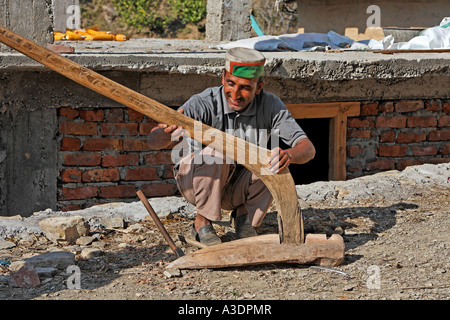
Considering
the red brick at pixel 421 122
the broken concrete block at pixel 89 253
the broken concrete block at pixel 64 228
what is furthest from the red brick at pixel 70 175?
the red brick at pixel 421 122

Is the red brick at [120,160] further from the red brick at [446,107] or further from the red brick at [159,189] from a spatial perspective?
the red brick at [446,107]

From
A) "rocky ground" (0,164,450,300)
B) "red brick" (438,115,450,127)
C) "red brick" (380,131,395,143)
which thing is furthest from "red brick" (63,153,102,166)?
"red brick" (438,115,450,127)

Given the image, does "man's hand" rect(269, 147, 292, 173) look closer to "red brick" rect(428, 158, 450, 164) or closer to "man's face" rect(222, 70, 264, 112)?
"man's face" rect(222, 70, 264, 112)

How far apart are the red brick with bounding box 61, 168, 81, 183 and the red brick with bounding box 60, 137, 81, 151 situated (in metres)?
0.17

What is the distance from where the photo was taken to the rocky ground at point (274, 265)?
9.70ft

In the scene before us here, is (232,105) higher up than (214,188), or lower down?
higher up

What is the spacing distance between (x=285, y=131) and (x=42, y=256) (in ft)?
5.00

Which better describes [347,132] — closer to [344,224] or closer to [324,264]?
[344,224]

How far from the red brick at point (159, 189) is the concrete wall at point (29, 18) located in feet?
4.57

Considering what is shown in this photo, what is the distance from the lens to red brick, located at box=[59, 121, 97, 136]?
185 inches

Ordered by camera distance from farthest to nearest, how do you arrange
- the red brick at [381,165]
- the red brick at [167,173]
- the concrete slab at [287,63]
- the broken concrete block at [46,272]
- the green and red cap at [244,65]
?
the red brick at [381,165]
the red brick at [167,173]
the concrete slab at [287,63]
the green and red cap at [244,65]
the broken concrete block at [46,272]

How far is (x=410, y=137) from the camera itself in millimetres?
5688

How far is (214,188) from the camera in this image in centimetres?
349

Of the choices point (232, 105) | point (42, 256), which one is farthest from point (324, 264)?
point (42, 256)
